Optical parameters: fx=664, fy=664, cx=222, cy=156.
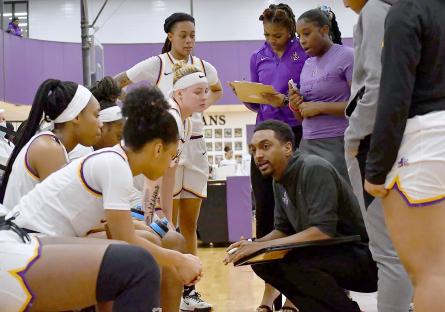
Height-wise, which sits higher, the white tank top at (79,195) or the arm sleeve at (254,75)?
the arm sleeve at (254,75)

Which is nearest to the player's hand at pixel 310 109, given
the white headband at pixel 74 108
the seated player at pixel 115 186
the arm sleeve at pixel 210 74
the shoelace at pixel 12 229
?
the arm sleeve at pixel 210 74

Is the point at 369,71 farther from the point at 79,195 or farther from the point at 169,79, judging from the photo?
the point at 169,79

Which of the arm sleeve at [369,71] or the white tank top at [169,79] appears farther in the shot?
the white tank top at [169,79]

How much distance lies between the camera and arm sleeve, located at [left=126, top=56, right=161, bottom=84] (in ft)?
14.6

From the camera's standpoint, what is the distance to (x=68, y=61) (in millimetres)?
18875

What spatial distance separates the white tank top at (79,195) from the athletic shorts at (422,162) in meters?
0.91

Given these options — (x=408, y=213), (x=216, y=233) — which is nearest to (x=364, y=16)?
(x=408, y=213)

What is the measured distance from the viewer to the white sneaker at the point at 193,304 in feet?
13.5

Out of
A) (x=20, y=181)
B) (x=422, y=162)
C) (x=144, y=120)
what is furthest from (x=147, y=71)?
(x=422, y=162)

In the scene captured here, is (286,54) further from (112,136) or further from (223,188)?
(223,188)

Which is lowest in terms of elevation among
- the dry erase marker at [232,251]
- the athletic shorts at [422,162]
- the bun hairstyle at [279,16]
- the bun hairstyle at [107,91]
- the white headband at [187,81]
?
the dry erase marker at [232,251]

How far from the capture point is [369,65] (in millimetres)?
2434

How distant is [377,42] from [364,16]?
0.40 feet

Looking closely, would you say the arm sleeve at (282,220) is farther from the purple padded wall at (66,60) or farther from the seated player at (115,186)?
the purple padded wall at (66,60)
